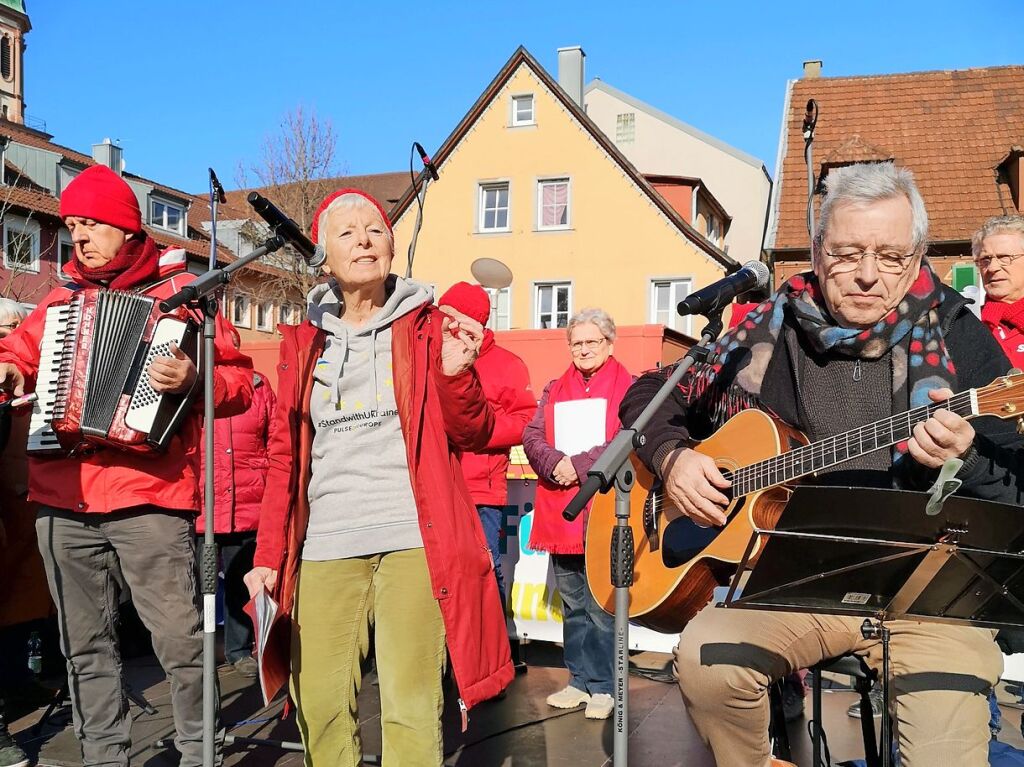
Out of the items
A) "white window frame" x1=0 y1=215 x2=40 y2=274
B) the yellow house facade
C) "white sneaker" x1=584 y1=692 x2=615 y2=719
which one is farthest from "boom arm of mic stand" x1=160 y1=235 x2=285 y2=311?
"white window frame" x1=0 y1=215 x2=40 y2=274

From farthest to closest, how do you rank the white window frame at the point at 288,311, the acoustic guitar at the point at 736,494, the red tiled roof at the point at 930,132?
the white window frame at the point at 288,311 → the red tiled roof at the point at 930,132 → the acoustic guitar at the point at 736,494

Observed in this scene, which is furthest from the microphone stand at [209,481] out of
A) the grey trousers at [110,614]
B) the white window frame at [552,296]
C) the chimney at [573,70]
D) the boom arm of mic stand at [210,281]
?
the chimney at [573,70]

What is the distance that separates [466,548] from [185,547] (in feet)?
4.87

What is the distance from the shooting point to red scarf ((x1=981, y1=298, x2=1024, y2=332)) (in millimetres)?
4301

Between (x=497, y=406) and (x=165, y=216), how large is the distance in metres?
37.2

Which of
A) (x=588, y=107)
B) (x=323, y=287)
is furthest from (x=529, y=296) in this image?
(x=323, y=287)

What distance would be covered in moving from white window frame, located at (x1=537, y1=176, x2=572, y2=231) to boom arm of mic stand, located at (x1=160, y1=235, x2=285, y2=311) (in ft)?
74.7

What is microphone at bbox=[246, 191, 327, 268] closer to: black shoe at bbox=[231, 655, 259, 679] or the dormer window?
black shoe at bbox=[231, 655, 259, 679]

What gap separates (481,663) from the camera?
2961 millimetres

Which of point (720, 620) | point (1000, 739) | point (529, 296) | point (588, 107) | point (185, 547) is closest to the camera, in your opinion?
point (720, 620)

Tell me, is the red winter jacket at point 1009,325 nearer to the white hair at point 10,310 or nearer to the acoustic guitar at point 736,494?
the acoustic guitar at point 736,494

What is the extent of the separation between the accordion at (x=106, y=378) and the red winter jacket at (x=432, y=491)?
2.46ft

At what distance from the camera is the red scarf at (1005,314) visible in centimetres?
430

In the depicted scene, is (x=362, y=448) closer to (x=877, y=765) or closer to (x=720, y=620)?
(x=720, y=620)
